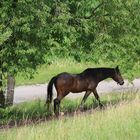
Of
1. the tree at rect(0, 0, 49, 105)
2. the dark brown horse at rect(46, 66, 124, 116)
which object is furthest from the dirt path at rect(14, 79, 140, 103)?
the tree at rect(0, 0, 49, 105)

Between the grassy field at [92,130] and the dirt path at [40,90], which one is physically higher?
the grassy field at [92,130]

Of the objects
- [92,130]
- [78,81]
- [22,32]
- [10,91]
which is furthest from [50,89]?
[92,130]

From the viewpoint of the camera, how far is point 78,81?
56.3ft

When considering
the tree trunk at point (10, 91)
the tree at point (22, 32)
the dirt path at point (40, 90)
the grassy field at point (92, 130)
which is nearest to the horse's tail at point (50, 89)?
the tree at point (22, 32)

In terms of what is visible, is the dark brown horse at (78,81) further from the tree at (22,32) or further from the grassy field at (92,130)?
the grassy field at (92,130)

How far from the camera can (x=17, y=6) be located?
1424cm

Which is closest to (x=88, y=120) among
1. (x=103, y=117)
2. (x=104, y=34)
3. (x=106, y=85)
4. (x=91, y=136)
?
(x=103, y=117)

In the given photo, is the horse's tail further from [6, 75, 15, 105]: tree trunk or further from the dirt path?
the dirt path

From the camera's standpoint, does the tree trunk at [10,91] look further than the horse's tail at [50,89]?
Yes

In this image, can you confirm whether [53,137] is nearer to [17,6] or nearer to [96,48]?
[17,6]

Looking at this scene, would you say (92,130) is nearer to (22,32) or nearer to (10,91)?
(22,32)

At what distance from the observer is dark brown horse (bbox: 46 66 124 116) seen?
16.6 metres

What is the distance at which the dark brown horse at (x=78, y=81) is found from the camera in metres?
16.6

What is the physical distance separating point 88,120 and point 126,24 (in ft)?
22.0
